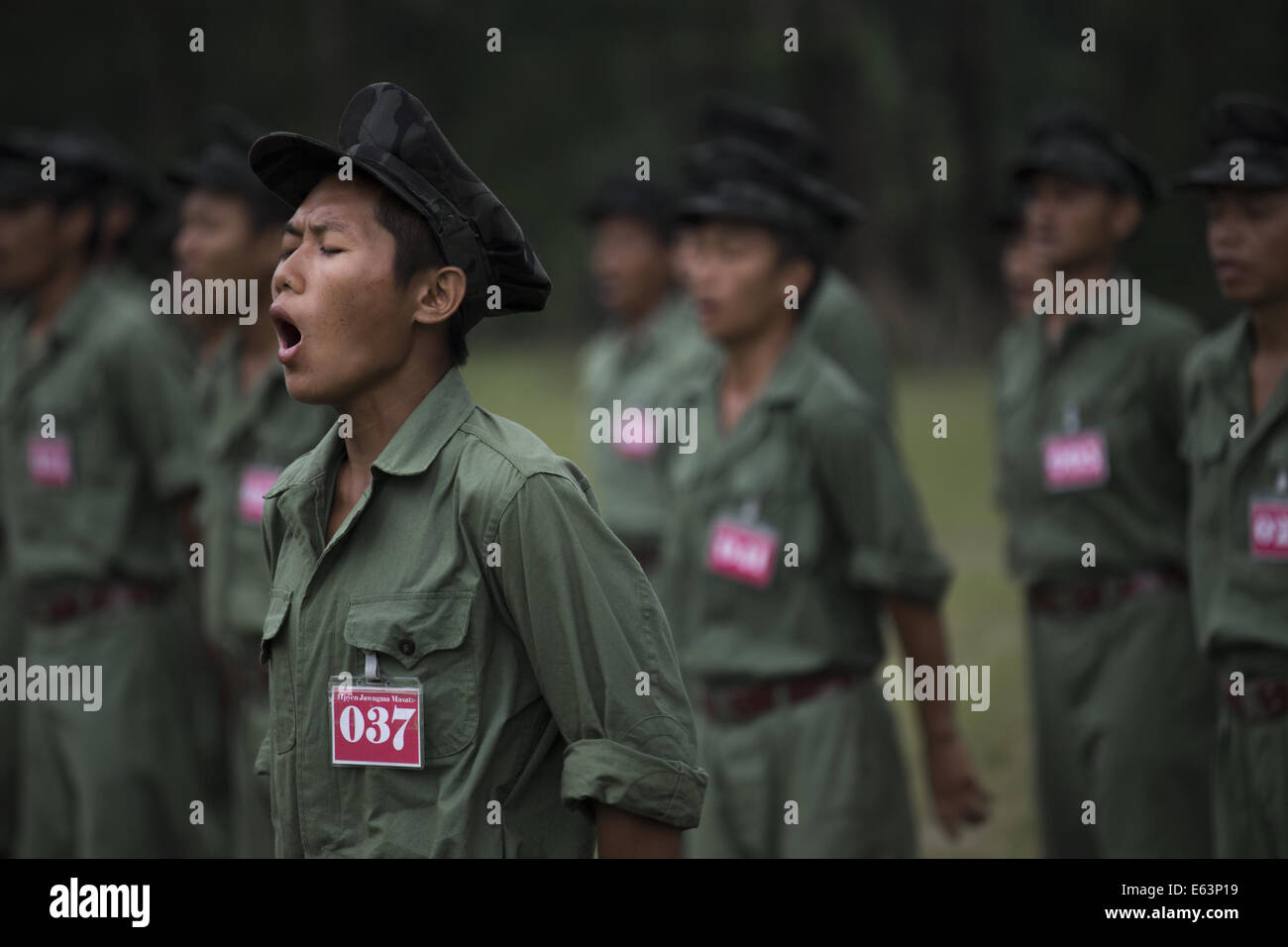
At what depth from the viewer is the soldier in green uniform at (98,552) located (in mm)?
6191

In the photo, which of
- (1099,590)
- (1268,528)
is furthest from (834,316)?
(1268,528)

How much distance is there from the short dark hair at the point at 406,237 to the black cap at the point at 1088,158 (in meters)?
3.78

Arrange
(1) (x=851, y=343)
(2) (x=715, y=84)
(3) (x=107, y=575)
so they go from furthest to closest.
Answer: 1. (2) (x=715, y=84)
2. (1) (x=851, y=343)
3. (3) (x=107, y=575)

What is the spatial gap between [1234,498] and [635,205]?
5.31 metres

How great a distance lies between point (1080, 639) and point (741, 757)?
1.34m

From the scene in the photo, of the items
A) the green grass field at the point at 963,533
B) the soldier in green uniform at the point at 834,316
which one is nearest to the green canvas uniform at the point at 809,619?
the soldier in green uniform at the point at 834,316

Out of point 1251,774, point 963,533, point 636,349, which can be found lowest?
point 1251,774

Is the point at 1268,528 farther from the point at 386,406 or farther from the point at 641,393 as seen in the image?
the point at 641,393

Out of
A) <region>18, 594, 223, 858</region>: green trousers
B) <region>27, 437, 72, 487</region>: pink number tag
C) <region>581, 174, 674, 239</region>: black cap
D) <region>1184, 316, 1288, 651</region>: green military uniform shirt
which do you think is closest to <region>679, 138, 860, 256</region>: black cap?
<region>1184, 316, 1288, 651</region>: green military uniform shirt

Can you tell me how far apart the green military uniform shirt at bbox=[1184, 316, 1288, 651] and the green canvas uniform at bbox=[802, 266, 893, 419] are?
2161 millimetres

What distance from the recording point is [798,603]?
5020 millimetres

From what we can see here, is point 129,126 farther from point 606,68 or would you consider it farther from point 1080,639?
point 1080,639

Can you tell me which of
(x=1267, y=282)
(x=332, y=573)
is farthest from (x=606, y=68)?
(x=332, y=573)

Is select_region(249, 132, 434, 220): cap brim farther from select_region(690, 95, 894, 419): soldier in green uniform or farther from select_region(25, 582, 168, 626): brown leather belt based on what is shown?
select_region(690, 95, 894, 419): soldier in green uniform
